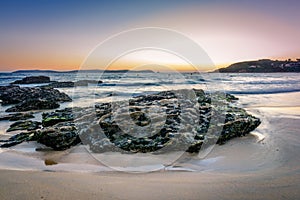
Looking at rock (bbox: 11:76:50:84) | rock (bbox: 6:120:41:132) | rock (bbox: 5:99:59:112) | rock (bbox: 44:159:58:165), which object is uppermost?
rock (bbox: 11:76:50:84)

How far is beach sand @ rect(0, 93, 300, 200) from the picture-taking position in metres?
3.42

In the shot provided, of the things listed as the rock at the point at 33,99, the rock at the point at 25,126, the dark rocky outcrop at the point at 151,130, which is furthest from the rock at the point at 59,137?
the rock at the point at 33,99

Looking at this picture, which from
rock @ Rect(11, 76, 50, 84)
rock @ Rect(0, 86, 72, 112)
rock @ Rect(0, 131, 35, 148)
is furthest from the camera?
rock @ Rect(11, 76, 50, 84)

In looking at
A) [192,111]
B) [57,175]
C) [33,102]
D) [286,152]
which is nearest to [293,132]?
[286,152]

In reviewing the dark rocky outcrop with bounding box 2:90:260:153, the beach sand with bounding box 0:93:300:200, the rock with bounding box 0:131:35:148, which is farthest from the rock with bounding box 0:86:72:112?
the beach sand with bounding box 0:93:300:200

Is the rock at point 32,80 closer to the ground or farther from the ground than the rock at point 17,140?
farther from the ground

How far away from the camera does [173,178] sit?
4129 millimetres

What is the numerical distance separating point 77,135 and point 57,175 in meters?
2.35

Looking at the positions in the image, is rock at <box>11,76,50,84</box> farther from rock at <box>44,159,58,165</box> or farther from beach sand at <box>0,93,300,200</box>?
rock at <box>44,159,58,165</box>

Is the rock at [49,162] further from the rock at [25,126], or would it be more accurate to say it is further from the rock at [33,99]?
the rock at [33,99]

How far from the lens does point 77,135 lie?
21.2ft

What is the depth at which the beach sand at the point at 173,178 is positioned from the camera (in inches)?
135

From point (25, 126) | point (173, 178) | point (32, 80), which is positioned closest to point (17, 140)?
point (25, 126)

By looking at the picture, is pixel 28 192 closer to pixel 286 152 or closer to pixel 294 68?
pixel 286 152
